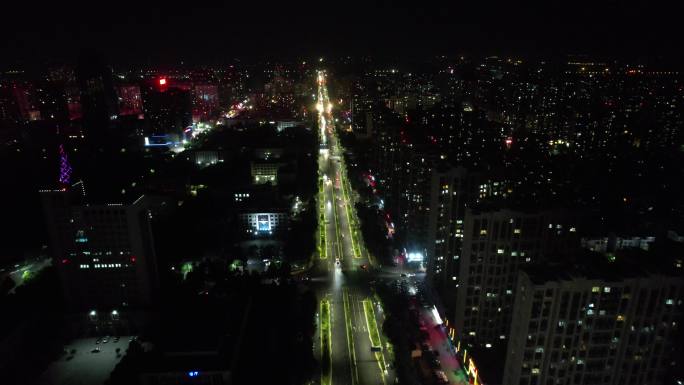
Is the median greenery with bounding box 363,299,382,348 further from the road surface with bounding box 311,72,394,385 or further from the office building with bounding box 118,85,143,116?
the office building with bounding box 118,85,143,116

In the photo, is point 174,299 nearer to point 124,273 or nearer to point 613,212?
point 124,273

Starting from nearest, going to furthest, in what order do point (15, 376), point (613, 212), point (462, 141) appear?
point (15, 376)
point (613, 212)
point (462, 141)

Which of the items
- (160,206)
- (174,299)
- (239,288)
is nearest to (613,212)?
(239,288)

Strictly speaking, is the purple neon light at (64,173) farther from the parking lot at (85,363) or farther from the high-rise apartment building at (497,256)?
the high-rise apartment building at (497,256)

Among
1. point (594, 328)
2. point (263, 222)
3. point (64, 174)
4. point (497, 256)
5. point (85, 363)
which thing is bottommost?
point (85, 363)

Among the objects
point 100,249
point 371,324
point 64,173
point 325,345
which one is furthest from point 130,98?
point 325,345

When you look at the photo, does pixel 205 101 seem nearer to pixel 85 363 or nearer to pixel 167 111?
pixel 167 111

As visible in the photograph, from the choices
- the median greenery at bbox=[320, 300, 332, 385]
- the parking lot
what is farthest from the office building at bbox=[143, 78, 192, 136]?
the median greenery at bbox=[320, 300, 332, 385]

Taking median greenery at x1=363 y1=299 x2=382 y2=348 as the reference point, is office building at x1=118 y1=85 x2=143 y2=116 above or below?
above
